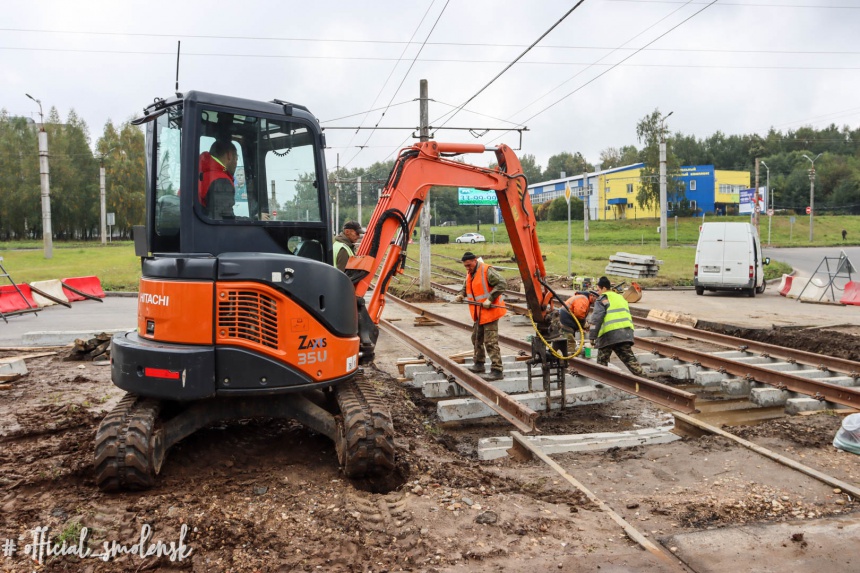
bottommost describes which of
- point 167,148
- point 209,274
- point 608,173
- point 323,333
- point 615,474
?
point 615,474

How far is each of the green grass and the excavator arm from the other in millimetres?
18109

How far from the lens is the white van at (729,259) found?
2159cm

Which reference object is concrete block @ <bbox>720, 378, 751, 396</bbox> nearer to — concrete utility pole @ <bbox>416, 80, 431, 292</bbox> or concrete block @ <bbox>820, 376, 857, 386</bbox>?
concrete block @ <bbox>820, 376, 857, 386</bbox>

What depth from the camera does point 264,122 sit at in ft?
19.2

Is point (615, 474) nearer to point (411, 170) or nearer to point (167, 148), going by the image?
point (411, 170)

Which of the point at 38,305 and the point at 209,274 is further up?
the point at 209,274

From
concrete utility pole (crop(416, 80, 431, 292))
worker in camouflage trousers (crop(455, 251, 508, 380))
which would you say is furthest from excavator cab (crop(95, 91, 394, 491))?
concrete utility pole (crop(416, 80, 431, 292))

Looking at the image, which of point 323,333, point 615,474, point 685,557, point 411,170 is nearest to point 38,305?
point 411,170

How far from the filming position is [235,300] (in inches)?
204

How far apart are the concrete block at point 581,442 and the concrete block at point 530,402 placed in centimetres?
103

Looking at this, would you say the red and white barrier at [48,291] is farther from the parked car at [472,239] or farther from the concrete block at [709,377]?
the parked car at [472,239]

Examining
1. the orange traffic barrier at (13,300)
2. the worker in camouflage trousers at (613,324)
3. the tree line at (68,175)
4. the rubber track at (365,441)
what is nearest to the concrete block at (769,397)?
the worker in camouflage trousers at (613,324)

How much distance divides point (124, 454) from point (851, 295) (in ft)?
66.6

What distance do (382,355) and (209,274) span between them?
7.71 metres
